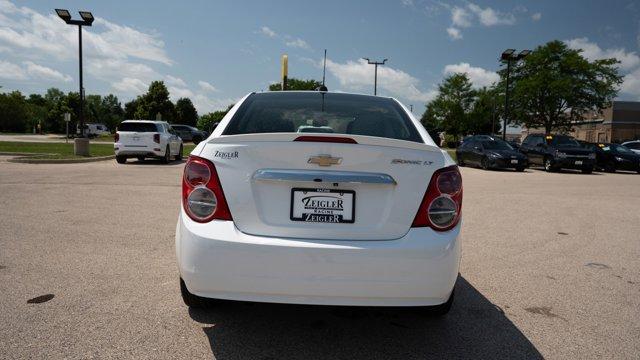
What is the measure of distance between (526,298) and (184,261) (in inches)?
110

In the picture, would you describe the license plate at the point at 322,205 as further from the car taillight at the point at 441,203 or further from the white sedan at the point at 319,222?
the car taillight at the point at 441,203

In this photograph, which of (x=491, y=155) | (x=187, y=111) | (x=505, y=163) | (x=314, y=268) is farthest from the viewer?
(x=187, y=111)

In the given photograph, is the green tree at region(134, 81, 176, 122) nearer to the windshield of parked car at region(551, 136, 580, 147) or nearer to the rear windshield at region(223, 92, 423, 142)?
the windshield of parked car at region(551, 136, 580, 147)

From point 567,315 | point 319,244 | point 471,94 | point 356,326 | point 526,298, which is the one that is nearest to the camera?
point 319,244

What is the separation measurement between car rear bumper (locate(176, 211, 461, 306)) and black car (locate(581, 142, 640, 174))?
22925mm

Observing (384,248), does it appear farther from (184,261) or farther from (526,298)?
(526,298)

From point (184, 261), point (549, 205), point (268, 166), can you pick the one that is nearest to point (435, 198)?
point (268, 166)

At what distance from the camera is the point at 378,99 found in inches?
161

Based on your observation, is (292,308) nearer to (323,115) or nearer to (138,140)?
(323,115)

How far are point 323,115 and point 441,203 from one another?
56.7 inches

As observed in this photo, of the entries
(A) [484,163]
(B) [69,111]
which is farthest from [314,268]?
(B) [69,111]

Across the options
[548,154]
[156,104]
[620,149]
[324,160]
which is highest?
[156,104]

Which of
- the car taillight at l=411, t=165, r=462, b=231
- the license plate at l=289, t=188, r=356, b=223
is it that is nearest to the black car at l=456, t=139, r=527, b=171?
the car taillight at l=411, t=165, r=462, b=231

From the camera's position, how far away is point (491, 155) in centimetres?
1973
